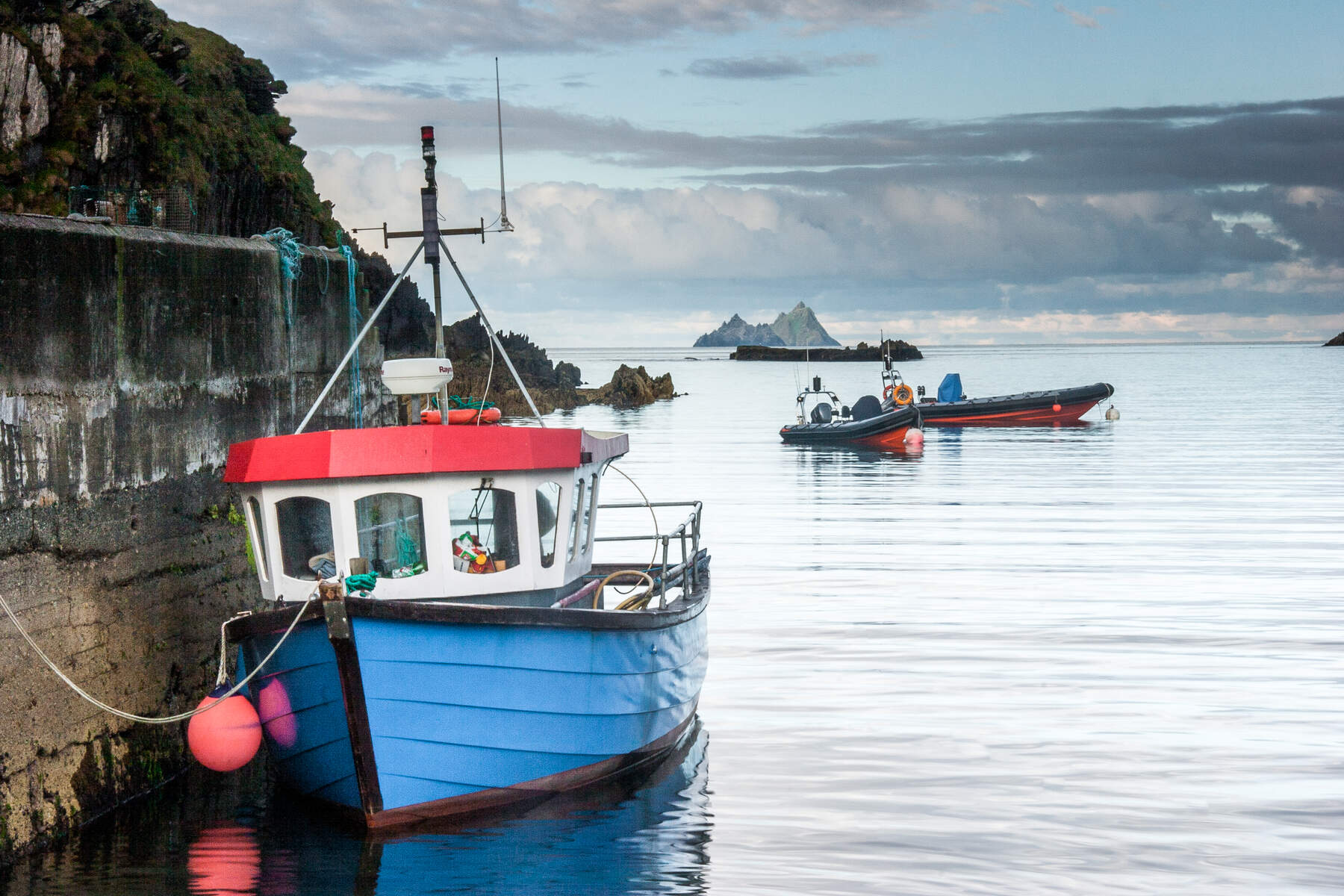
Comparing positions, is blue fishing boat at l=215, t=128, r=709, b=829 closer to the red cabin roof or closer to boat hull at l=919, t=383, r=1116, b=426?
the red cabin roof

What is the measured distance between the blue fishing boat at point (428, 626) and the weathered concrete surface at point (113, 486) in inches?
34.4

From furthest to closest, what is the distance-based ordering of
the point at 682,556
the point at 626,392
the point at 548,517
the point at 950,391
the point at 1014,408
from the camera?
1. the point at 626,392
2. the point at 950,391
3. the point at 1014,408
4. the point at 682,556
5. the point at 548,517

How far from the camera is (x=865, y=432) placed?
4309 cm

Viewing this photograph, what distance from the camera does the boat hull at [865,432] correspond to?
140 ft

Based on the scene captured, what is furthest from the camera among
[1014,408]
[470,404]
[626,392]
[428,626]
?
[626,392]

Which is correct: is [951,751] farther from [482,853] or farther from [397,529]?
[397,529]

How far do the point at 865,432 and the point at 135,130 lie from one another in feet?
79.7

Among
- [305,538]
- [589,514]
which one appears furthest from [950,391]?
[305,538]

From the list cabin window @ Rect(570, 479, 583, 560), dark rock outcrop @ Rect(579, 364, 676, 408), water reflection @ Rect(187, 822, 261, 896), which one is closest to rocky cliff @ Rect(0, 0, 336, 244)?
cabin window @ Rect(570, 479, 583, 560)

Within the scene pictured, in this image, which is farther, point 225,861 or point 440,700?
point 225,861

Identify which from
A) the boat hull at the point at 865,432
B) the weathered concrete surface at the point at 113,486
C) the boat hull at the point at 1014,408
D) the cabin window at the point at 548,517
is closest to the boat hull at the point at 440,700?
the cabin window at the point at 548,517

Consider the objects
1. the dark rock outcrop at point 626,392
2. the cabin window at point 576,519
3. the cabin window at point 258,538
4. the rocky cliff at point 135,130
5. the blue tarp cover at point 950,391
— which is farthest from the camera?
the dark rock outcrop at point 626,392

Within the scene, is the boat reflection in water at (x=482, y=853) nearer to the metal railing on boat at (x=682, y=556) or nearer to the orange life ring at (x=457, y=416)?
the metal railing on boat at (x=682, y=556)

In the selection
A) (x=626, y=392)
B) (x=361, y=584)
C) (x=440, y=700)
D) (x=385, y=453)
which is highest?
(x=385, y=453)
